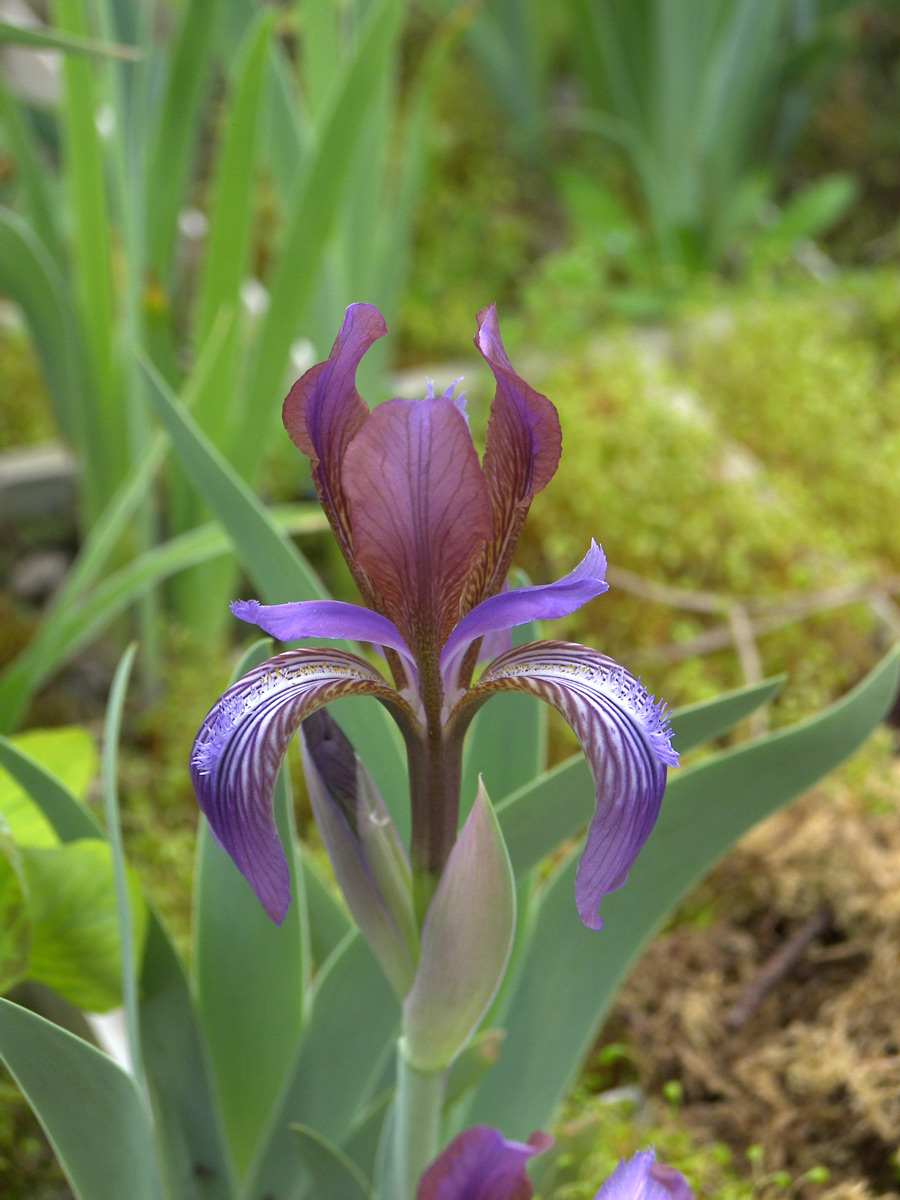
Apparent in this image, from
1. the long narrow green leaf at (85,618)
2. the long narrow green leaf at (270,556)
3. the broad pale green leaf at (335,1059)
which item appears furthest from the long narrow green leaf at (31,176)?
the broad pale green leaf at (335,1059)

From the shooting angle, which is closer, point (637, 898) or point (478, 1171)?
point (478, 1171)

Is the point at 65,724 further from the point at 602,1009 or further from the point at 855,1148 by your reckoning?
the point at 855,1148

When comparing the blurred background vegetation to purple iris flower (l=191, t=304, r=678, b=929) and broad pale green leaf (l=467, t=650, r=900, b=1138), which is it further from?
purple iris flower (l=191, t=304, r=678, b=929)

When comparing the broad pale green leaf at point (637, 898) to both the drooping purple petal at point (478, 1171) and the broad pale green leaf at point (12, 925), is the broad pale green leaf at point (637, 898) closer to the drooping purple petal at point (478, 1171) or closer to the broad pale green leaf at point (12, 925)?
the drooping purple petal at point (478, 1171)

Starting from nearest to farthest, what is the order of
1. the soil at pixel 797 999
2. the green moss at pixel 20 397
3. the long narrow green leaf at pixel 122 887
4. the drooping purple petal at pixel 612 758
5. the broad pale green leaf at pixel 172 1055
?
the drooping purple petal at pixel 612 758 → the long narrow green leaf at pixel 122 887 → the broad pale green leaf at pixel 172 1055 → the soil at pixel 797 999 → the green moss at pixel 20 397

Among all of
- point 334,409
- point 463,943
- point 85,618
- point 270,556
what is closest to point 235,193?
point 85,618

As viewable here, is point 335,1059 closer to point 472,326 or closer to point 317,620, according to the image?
point 317,620
